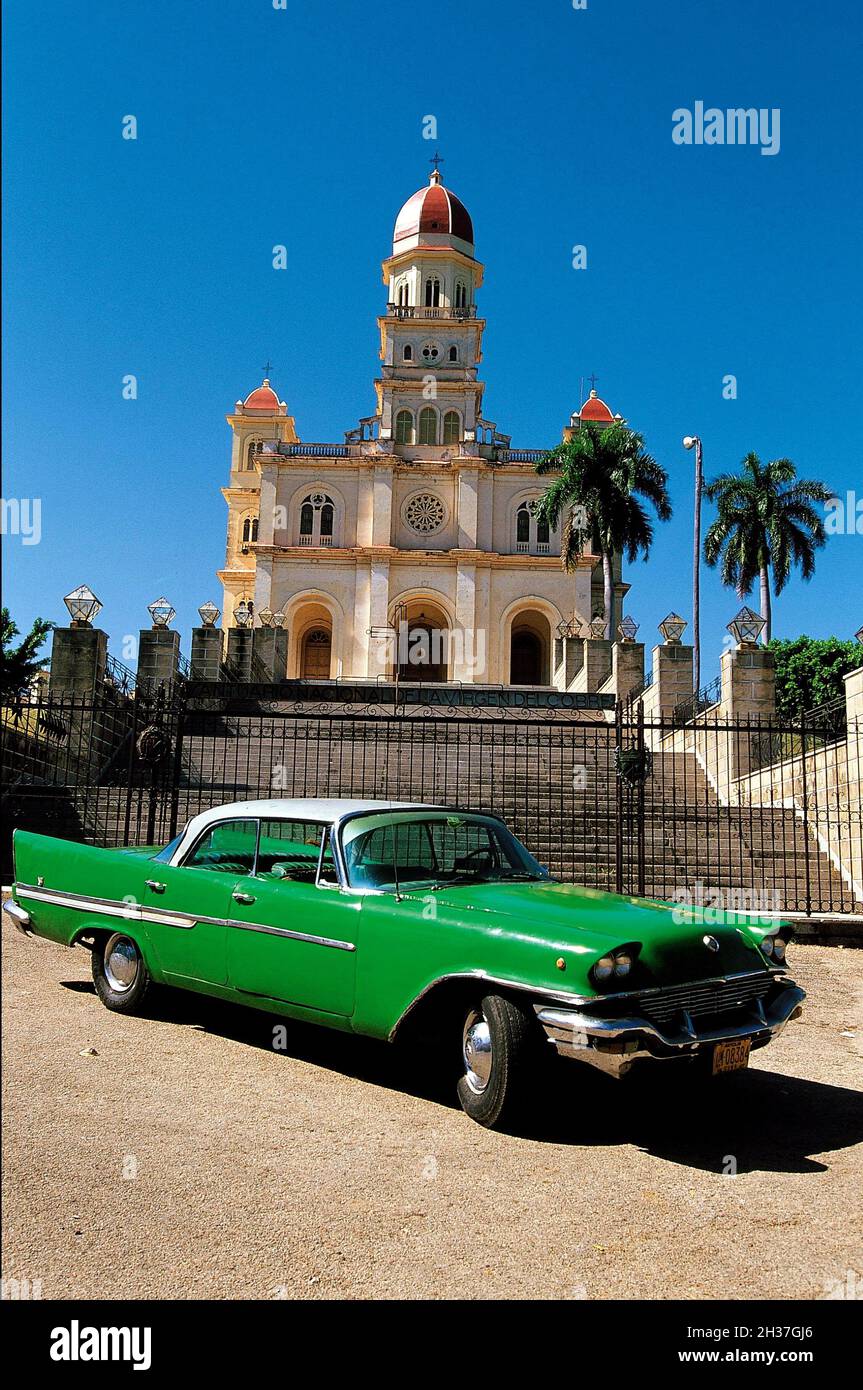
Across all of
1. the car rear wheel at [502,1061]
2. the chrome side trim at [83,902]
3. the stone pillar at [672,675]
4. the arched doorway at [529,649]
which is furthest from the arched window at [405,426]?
the car rear wheel at [502,1061]

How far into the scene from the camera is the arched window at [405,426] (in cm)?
4509

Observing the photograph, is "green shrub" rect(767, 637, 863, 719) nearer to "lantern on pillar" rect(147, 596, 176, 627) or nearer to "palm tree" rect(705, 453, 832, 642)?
"palm tree" rect(705, 453, 832, 642)

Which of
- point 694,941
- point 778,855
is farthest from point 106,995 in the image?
point 778,855

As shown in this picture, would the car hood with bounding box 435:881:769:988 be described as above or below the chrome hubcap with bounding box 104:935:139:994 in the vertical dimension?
above

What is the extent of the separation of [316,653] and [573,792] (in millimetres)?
31652

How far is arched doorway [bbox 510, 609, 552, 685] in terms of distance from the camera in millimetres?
42469

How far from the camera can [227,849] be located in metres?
5.15

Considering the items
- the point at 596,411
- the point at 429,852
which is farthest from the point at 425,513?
the point at 429,852

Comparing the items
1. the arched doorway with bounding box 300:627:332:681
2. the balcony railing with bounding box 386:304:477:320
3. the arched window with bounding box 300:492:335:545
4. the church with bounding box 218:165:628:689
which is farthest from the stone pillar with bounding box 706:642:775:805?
the balcony railing with bounding box 386:304:477:320

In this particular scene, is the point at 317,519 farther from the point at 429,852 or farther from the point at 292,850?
the point at 429,852

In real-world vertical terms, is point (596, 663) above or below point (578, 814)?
above

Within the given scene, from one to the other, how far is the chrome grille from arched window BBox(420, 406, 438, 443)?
43.3 m

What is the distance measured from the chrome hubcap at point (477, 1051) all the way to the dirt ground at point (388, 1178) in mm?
187
